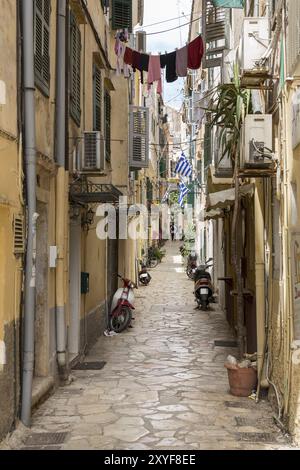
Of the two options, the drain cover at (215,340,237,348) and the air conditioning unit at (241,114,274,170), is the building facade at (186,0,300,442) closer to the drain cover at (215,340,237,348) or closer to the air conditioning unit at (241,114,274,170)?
the air conditioning unit at (241,114,274,170)

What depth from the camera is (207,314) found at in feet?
55.4

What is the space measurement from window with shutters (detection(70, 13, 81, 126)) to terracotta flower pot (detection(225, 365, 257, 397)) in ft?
16.2

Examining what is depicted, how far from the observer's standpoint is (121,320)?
45.8ft

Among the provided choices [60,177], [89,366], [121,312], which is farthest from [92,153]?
[121,312]

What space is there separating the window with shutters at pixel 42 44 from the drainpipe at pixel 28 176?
0.79 meters

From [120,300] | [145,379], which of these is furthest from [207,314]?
[145,379]

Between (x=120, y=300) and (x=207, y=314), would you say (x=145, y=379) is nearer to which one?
(x=120, y=300)

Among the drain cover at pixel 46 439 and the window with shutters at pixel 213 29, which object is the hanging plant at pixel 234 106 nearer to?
the drain cover at pixel 46 439

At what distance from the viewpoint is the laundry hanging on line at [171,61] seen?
12289 millimetres

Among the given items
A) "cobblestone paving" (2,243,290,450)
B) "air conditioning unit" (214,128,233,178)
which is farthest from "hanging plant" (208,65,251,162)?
"cobblestone paving" (2,243,290,450)

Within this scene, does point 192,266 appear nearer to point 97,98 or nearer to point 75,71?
point 97,98

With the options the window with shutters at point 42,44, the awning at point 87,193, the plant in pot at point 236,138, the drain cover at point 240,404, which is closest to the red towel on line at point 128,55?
the awning at point 87,193

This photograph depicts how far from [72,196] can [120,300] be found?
5.01m

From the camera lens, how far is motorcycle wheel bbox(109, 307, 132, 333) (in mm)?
13812
